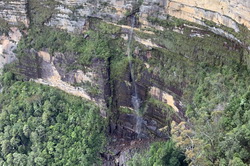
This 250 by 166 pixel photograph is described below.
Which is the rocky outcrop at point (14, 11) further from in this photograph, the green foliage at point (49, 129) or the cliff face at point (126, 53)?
the green foliage at point (49, 129)

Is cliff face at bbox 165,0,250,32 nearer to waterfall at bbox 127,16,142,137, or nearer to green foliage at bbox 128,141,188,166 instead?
waterfall at bbox 127,16,142,137

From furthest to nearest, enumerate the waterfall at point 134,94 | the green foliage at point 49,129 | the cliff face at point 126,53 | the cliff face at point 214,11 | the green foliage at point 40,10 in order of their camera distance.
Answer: the green foliage at point 40,10, the waterfall at point 134,94, the green foliage at point 49,129, the cliff face at point 126,53, the cliff face at point 214,11

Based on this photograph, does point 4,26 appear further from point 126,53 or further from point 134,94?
point 134,94

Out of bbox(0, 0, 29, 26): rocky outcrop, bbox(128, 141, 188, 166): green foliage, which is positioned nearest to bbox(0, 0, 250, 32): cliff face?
bbox(0, 0, 29, 26): rocky outcrop

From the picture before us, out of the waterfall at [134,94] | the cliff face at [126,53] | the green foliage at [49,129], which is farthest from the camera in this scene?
the waterfall at [134,94]

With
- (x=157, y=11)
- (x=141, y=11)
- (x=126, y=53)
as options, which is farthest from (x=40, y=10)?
(x=157, y=11)

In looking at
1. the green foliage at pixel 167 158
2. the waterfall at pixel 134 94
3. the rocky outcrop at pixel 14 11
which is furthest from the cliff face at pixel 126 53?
the green foliage at pixel 167 158
